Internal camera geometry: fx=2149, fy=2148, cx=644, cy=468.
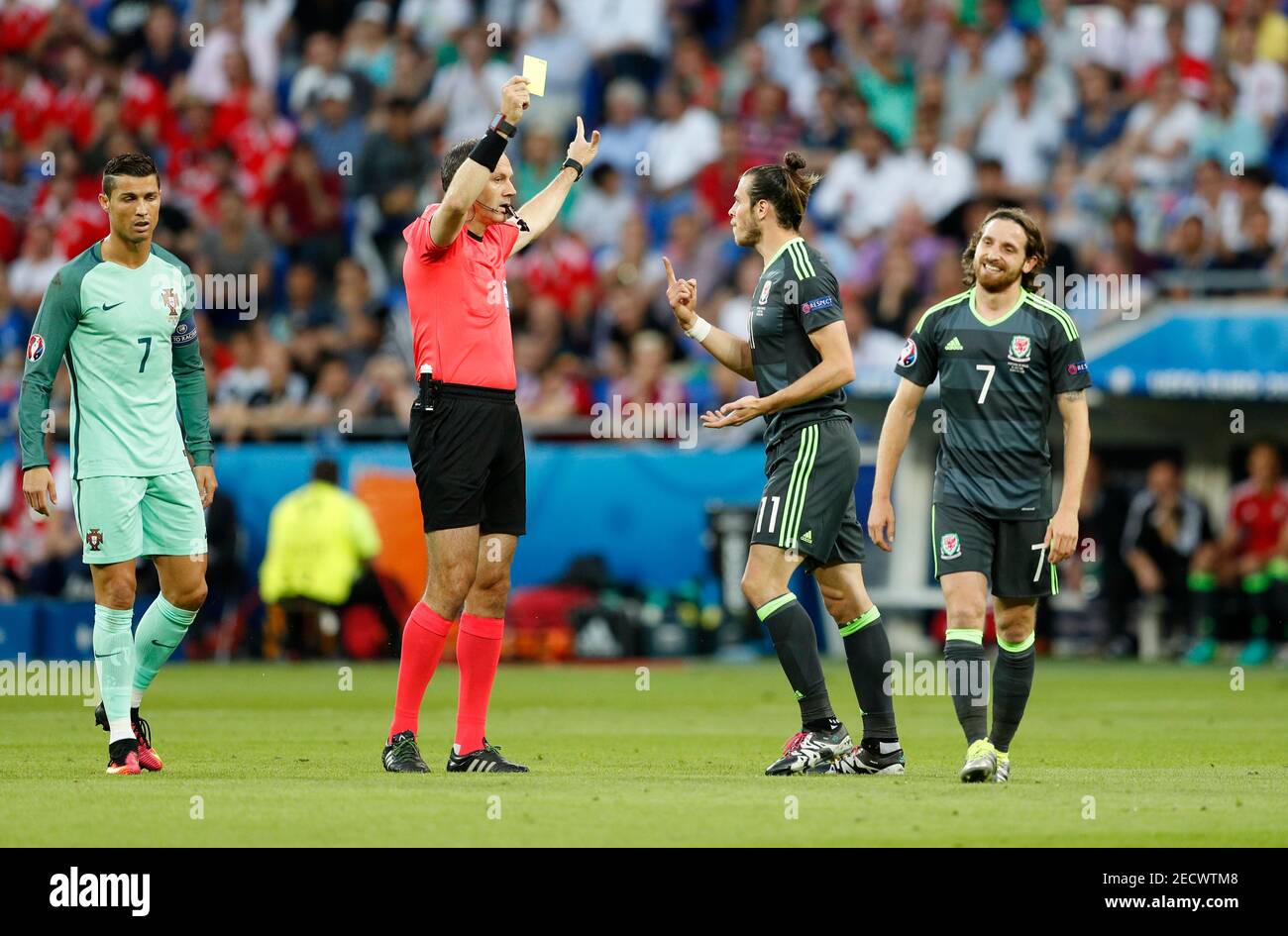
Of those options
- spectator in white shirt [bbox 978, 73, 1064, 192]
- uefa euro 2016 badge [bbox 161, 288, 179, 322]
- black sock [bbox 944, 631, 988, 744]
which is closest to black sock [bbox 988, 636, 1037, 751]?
black sock [bbox 944, 631, 988, 744]

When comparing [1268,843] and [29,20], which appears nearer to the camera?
[1268,843]

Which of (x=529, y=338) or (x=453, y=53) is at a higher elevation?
(x=453, y=53)

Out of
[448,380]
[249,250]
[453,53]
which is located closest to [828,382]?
[448,380]

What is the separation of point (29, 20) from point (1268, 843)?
77.5ft

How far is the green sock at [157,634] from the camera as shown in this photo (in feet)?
32.2

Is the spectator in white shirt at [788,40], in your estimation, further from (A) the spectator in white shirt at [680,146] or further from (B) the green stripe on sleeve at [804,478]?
(B) the green stripe on sleeve at [804,478]

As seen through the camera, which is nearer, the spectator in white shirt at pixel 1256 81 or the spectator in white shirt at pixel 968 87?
the spectator in white shirt at pixel 1256 81

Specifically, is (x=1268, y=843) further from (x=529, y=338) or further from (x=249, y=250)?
(x=249, y=250)

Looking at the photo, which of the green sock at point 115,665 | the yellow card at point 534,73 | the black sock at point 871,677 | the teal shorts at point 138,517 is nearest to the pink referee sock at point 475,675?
the teal shorts at point 138,517

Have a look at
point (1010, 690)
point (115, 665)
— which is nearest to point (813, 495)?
point (1010, 690)

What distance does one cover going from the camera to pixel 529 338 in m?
21.8

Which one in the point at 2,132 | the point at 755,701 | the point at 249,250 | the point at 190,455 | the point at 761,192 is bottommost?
the point at 755,701

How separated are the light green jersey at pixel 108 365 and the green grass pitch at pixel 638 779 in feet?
4.63

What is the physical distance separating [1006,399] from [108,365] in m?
3.95
